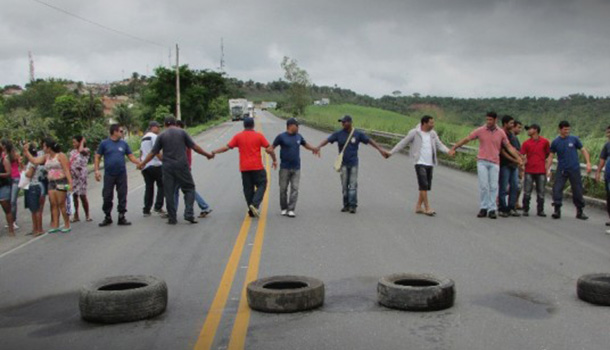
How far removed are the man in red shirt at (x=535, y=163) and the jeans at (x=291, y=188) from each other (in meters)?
4.51

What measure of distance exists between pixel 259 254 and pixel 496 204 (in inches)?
232

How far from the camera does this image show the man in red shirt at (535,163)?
1377 centimetres

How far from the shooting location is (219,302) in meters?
7.18

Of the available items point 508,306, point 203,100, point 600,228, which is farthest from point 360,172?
point 203,100

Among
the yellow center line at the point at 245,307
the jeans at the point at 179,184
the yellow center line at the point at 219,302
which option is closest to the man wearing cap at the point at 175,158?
the jeans at the point at 179,184

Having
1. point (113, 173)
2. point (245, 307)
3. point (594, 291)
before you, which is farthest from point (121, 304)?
point (113, 173)

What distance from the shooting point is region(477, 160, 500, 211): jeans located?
13.2 metres

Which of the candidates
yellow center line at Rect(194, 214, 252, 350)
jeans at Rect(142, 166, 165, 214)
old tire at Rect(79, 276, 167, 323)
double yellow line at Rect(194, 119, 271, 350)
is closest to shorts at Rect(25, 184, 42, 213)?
jeans at Rect(142, 166, 165, 214)

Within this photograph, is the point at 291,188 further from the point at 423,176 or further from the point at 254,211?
the point at 423,176

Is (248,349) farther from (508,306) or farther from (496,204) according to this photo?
(496,204)

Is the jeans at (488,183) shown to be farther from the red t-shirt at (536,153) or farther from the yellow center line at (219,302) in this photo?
the yellow center line at (219,302)

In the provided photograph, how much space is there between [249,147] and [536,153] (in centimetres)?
566

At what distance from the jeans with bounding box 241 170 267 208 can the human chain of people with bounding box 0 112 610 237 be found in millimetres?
19

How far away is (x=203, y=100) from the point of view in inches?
3467
